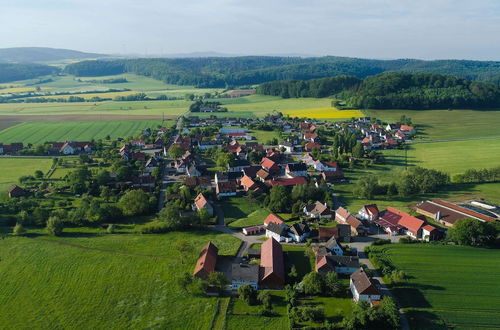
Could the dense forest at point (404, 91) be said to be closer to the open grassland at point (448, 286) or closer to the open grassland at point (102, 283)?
the open grassland at point (448, 286)

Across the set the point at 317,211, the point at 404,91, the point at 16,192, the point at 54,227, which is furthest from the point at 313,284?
the point at 404,91

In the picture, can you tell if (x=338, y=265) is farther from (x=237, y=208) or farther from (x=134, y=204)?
(x=134, y=204)

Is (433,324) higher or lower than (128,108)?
lower

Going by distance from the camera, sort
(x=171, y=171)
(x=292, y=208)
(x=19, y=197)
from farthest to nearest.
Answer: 1. (x=171, y=171)
2. (x=19, y=197)
3. (x=292, y=208)

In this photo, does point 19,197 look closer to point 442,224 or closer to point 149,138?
point 149,138

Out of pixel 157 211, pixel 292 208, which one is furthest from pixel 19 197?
pixel 292 208

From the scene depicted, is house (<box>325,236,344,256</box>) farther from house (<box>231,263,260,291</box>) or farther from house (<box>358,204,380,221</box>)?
house (<box>358,204,380,221</box>)

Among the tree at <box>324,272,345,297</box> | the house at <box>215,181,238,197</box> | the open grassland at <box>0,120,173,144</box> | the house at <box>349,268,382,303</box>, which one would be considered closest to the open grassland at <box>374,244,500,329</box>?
the house at <box>349,268,382,303</box>

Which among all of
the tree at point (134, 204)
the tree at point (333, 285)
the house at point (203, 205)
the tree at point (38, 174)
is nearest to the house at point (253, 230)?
the house at point (203, 205)
